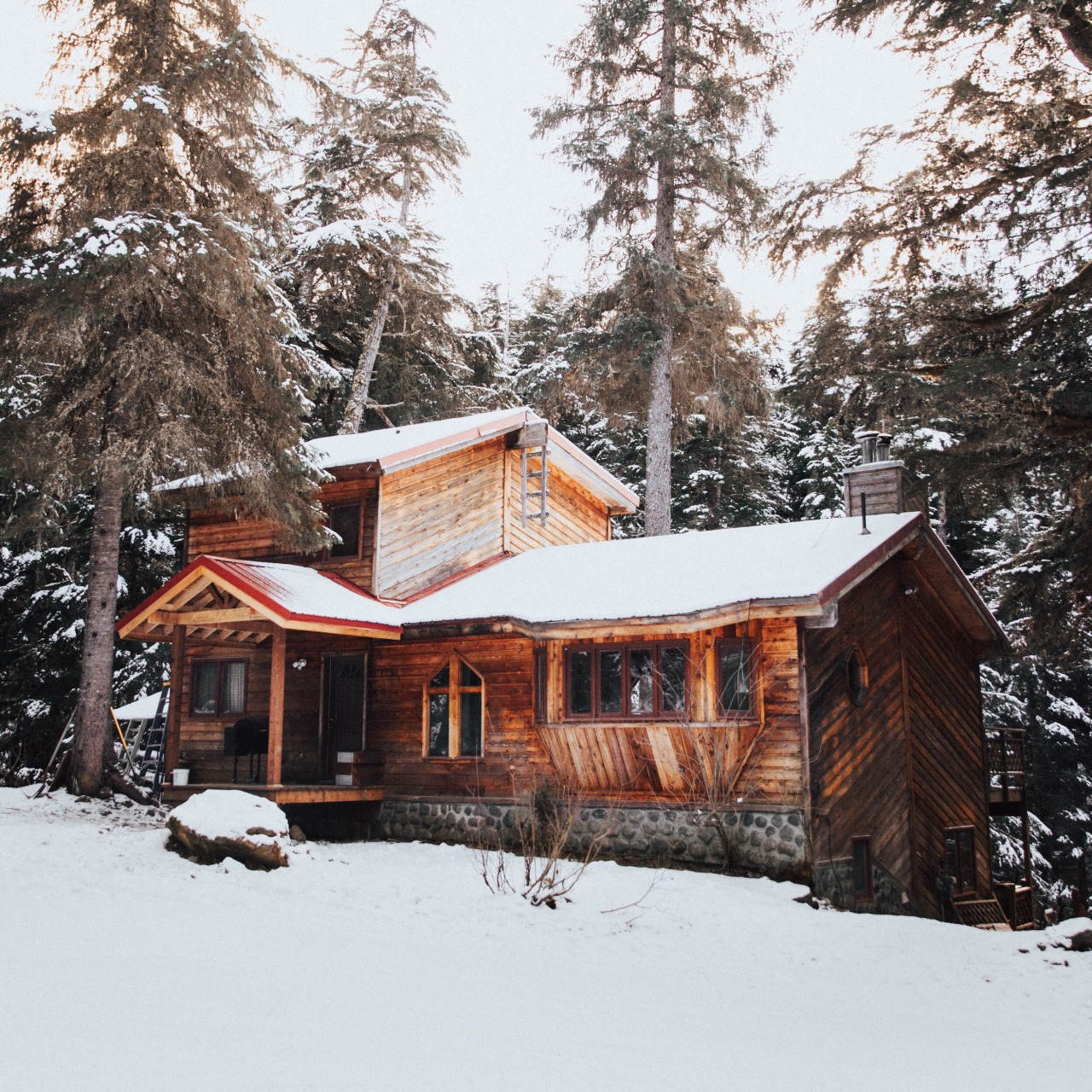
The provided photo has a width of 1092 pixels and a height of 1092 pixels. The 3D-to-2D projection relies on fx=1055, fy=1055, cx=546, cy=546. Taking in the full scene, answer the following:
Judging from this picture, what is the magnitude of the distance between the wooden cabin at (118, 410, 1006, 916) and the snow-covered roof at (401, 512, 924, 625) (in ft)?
0.20

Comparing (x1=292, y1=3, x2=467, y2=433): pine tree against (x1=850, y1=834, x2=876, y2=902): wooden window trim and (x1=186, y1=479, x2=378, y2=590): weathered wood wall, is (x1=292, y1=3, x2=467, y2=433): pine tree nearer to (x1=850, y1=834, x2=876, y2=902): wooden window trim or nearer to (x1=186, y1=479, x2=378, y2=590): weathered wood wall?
(x1=186, y1=479, x2=378, y2=590): weathered wood wall

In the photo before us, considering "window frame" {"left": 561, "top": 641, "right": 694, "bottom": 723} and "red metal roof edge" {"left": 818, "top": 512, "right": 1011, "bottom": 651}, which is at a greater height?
"red metal roof edge" {"left": 818, "top": 512, "right": 1011, "bottom": 651}

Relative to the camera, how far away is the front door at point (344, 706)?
16.8 m

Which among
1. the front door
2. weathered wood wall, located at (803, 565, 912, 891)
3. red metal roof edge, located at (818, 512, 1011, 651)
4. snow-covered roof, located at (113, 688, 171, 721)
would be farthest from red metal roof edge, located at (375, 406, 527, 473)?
snow-covered roof, located at (113, 688, 171, 721)

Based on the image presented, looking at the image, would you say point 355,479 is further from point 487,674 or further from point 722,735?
point 722,735

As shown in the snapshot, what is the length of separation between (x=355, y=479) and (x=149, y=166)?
5404 mm

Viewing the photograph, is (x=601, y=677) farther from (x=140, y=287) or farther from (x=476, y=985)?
(x=140, y=287)

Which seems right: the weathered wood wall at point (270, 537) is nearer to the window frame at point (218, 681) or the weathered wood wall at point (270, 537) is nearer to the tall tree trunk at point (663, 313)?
the window frame at point (218, 681)

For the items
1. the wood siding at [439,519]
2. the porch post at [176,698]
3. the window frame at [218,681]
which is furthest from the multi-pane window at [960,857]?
the porch post at [176,698]

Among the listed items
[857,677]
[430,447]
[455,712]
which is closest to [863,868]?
[857,677]

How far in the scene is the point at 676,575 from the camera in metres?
15.0

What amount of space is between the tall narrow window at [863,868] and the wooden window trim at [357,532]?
8626mm

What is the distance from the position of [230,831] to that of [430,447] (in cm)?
776

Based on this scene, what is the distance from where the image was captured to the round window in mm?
14195
